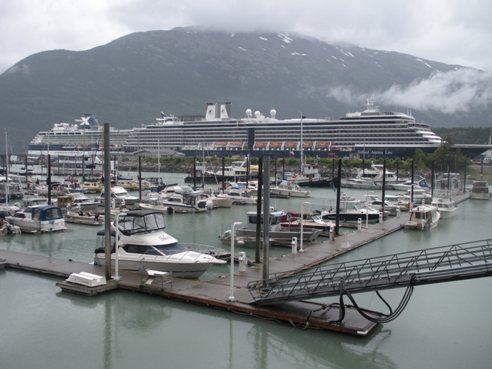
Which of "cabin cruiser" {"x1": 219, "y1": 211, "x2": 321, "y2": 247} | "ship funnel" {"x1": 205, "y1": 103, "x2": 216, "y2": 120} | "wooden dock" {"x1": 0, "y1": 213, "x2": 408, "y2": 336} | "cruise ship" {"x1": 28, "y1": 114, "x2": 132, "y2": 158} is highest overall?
"ship funnel" {"x1": 205, "y1": 103, "x2": 216, "y2": 120}

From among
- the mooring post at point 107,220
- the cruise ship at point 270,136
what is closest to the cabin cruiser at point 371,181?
the cruise ship at point 270,136

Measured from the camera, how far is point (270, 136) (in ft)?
407

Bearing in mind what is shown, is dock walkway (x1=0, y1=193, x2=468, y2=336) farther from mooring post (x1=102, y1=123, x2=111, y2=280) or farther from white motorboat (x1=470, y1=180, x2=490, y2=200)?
white motorboat (x1=470, y1=180, x2=490, y2=200)

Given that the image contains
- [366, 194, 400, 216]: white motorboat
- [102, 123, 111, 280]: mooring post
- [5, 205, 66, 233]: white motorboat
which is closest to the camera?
[102, 123, 111, 280]: mooring post

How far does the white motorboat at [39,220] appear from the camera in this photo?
95.2ft

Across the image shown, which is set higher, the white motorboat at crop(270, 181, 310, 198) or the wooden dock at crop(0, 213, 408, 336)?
the white motorboat at crop(270, 181, 310, 198)

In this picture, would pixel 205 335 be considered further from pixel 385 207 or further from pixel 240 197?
pixel 240 197

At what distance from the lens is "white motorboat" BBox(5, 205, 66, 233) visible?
95.2ft

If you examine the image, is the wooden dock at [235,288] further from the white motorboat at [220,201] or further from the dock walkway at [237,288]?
the white motorboat at [220,201]

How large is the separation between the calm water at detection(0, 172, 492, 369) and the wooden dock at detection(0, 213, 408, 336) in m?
0.23

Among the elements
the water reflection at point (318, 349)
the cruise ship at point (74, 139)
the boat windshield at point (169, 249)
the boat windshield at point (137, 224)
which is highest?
the cruise ship at point (74, 139)

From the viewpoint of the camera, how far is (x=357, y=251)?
23812 mm

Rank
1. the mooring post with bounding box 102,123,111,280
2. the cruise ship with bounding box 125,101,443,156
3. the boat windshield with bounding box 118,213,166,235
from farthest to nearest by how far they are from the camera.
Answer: the cruise ship with bounding box 125,101,443,156 < the boat windshield with bounding box 118,213,166,235 < the mooring post with bounding box 102,123,111,280

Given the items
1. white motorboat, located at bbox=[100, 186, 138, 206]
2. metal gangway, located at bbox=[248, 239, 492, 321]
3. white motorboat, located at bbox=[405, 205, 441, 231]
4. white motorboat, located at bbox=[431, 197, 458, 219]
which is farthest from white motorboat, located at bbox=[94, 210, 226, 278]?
white motorboat, located at bbox=[431, 197, 458, 219]
